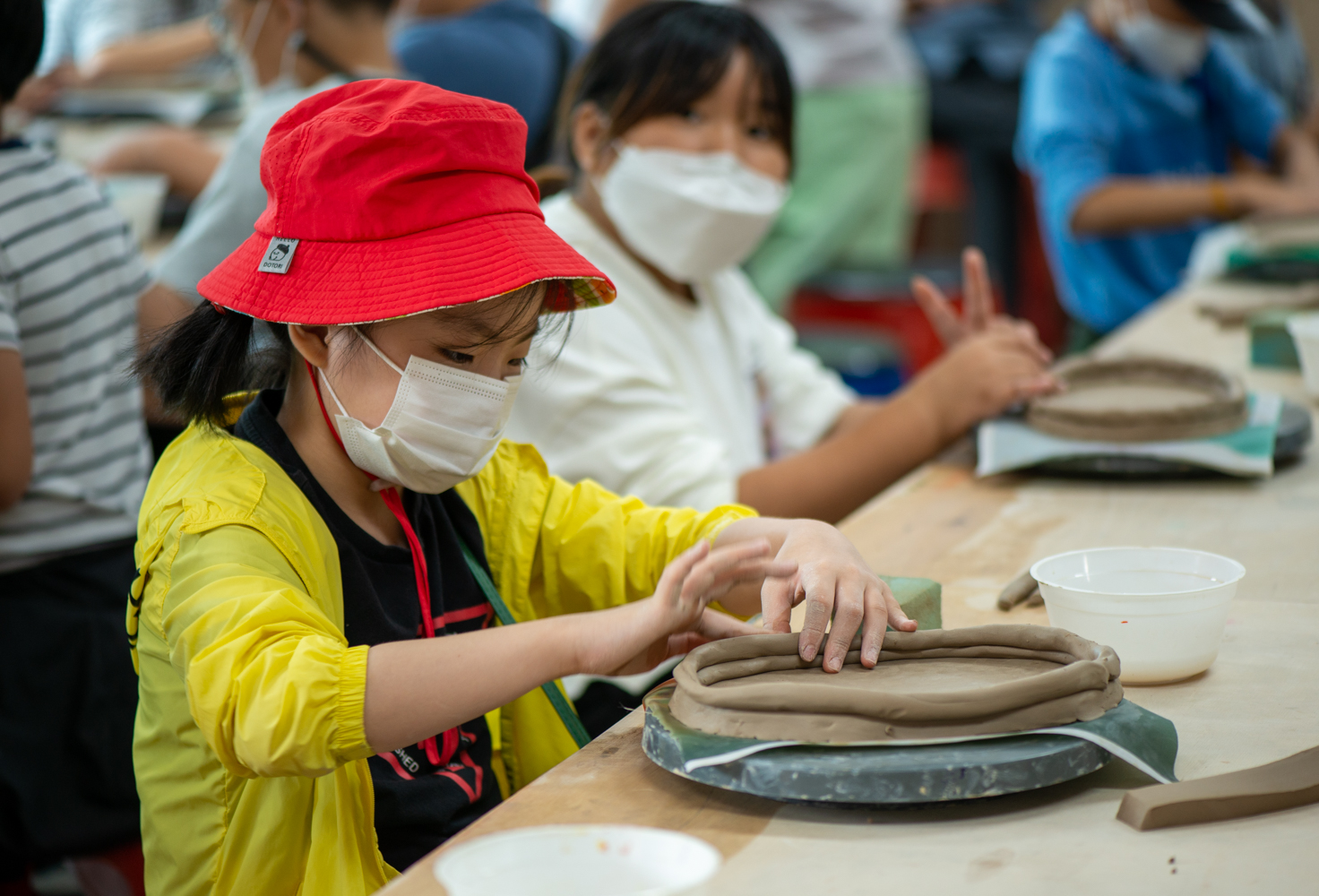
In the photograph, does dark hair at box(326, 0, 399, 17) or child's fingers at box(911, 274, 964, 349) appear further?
dark hair at box(326, 0, 399, 17)

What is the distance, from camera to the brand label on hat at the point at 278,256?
3.10ft

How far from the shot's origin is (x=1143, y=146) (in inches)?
122

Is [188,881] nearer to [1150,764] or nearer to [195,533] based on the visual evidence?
[195,533]

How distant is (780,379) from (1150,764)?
1296 millimetres

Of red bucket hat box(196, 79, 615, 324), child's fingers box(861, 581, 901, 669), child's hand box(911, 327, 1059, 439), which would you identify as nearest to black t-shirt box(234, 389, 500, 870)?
red bucket hat box(196, 79, 615, 324)

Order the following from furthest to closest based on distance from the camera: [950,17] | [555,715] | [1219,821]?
[950,17], [555,715], [1219,821]

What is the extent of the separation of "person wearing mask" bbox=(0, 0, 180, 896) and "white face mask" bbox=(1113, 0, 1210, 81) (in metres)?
2.34

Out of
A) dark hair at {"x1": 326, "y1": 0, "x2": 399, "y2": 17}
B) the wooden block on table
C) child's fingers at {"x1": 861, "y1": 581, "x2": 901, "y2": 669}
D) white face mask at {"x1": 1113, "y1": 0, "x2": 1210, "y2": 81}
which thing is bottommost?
child's fingers at {"x1": 861, "y1": 581, "x2": 901, "y2": 669}

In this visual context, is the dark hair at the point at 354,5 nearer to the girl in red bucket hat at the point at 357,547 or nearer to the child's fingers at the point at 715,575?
the girl in red bucket hat at the point at 357,547

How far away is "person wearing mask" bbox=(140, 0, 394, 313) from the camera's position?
193cm

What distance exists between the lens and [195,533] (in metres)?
0.91

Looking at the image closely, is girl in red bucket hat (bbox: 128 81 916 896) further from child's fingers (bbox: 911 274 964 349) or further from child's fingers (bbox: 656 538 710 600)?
child's fingers (bbox: 911 274 964 349)

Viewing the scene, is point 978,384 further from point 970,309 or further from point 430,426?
point 430,426

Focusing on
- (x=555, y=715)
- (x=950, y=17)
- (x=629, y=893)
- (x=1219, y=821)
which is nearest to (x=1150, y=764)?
(x=1219, y=821)
